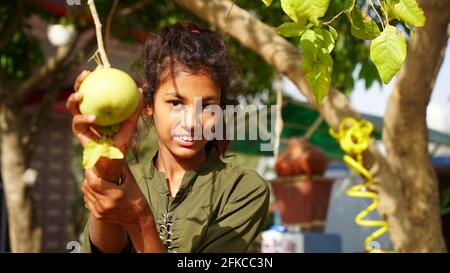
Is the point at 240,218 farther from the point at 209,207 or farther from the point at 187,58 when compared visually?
the point at 187,58

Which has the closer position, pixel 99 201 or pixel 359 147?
pixel 99 201

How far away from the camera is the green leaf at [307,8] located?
1262 millimetres

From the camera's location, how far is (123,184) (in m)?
1.16

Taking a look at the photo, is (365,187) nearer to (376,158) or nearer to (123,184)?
(376,158)

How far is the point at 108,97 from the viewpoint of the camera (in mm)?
1099

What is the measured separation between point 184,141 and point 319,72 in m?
0.41

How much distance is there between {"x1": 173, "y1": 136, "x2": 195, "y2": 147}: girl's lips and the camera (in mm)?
1627

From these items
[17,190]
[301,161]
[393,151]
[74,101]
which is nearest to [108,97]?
[74,101]

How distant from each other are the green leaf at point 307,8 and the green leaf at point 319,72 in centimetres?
12

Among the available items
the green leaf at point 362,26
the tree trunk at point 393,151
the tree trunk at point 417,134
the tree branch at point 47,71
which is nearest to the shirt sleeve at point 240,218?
the green leaf at point 362,26

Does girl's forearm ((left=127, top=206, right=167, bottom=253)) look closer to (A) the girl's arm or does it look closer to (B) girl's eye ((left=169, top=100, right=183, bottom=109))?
(A) the girl's arm

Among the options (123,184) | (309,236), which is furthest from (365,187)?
(123,184)

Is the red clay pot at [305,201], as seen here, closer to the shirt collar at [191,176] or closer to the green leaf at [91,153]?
the shirt collar at [191,176]

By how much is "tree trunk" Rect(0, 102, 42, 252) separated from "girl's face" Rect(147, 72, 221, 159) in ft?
14.3
